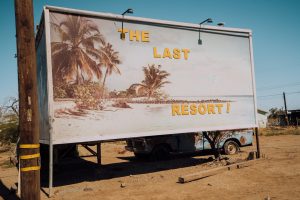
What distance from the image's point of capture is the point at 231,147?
16188 millimetres

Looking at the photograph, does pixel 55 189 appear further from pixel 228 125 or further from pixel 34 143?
pixel 228 125

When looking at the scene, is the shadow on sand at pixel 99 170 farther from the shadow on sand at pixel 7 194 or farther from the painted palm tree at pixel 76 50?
the painted palm tree at pixel 76 50

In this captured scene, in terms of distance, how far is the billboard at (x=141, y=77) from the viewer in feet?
32.1

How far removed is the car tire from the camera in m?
15.9

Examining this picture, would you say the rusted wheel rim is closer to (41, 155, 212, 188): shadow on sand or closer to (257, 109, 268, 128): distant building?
(41, 155, 212, 188): shadow on sand

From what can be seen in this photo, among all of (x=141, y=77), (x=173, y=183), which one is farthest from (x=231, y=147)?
(x=141, y=77)

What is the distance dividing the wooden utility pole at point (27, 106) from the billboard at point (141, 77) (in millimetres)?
3970

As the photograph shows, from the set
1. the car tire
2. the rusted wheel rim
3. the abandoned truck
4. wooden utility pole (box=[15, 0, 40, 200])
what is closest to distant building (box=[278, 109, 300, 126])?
the car tire

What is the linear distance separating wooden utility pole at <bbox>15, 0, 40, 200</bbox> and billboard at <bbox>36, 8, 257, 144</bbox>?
156 inches

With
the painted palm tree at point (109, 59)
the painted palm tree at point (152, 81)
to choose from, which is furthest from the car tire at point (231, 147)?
the painted palm tree at point (109, 59)

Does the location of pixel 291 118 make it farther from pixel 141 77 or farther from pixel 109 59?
pixel 109 59

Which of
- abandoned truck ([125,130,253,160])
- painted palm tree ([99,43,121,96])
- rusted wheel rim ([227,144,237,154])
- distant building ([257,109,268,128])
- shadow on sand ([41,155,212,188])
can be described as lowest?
shadow on sand ([41,155,212,188])

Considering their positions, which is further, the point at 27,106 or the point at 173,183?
the point at 173,183

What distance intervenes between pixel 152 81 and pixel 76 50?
10.7 ft
